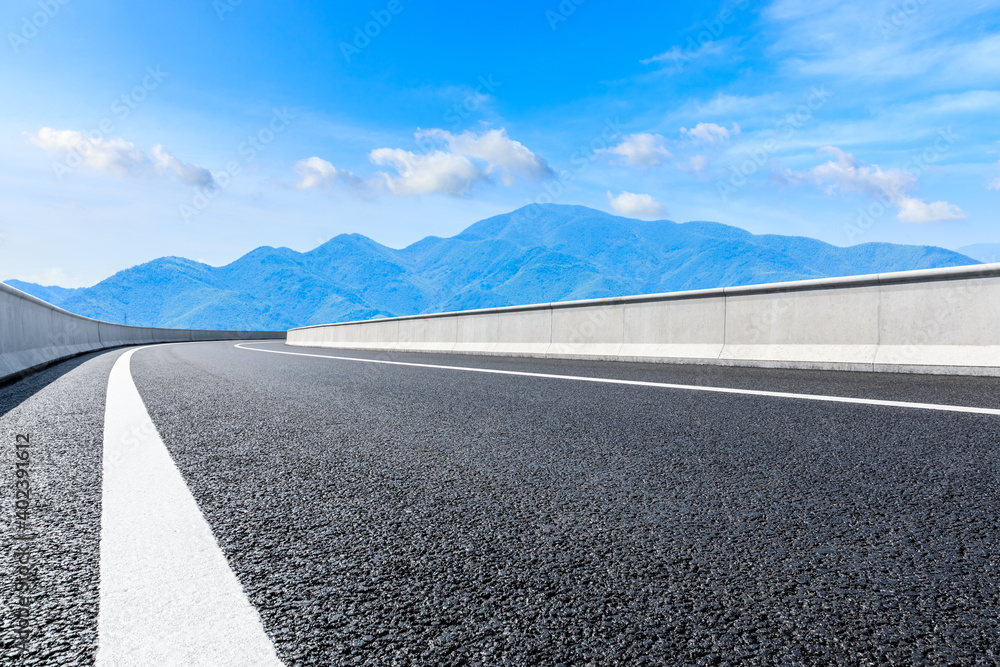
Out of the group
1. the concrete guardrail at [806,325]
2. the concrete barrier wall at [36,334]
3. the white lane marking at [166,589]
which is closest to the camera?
the white lane marking at [166,589]

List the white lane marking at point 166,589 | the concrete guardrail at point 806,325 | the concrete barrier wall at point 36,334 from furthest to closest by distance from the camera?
the concrete barrier wall at point 36,334
the concrete guardrail at point 806,325
the white lane marking at point 166,589

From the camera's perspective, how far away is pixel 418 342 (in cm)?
1845

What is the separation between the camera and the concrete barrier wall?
8562 millimetres

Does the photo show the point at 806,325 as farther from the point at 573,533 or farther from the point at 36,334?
the point at 36,334

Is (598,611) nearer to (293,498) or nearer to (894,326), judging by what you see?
(293,498)

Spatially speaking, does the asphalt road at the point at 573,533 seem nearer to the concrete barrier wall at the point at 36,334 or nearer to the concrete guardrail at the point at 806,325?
the concrete guardrail at the point at 806,325

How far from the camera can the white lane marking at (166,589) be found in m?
1.41

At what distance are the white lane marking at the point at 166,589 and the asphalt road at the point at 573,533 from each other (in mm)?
46

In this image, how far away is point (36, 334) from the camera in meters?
11.1

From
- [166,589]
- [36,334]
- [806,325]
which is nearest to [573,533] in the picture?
[166,589]

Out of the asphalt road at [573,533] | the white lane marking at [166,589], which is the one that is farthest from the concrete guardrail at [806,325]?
the white lane marking at [166,589]

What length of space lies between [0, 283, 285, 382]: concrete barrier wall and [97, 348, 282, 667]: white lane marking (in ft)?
22.0

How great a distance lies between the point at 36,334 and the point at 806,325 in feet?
38.4

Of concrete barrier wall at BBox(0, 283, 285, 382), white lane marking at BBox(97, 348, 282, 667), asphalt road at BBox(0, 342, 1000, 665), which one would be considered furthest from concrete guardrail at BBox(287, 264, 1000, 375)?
concrete barrier wall at BBox(0, 283, 285, 382)
